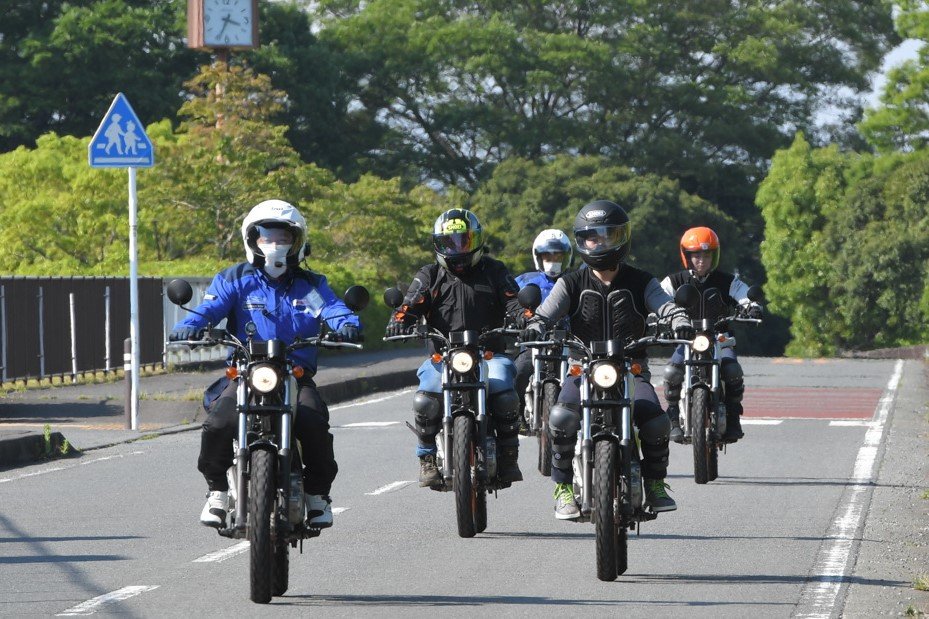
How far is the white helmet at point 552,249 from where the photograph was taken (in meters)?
14.9

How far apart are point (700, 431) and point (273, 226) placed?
221 inches

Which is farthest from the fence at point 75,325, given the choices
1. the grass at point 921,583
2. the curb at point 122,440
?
the grass at point 921,583

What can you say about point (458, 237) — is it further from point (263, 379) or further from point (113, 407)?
point (113, 407)

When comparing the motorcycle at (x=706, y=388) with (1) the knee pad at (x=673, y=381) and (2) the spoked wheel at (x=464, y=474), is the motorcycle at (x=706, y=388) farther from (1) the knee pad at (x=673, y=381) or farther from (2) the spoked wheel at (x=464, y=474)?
(2) the spoked wheel at (x=464, y=474)

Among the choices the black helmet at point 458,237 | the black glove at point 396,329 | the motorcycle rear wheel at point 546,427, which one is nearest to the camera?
the black glove at point 396,329

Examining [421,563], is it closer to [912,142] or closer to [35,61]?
[35,61]

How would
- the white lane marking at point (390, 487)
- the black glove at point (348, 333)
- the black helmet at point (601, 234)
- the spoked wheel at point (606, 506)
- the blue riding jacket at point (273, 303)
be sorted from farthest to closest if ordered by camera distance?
1. the white lane marking at point (390, 487)
2. the black helmet at point (601, 234)
3. the blue riding jacket at point (273, 303)
4. the spoked wheel at point (606, 506)
5. the black glove at point (348, 333)

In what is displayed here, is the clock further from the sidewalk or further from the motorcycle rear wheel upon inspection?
the motorcycle rear wheel

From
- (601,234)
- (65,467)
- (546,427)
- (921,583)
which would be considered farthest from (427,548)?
(65,467)

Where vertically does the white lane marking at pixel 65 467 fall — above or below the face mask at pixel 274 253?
below

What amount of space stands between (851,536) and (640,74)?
57633 mm

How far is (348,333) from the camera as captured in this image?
823cm

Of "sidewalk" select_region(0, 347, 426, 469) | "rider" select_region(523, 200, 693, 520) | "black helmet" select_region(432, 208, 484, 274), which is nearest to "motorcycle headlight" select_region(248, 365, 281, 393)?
"rider" select_region(523, 200, 693, 520)

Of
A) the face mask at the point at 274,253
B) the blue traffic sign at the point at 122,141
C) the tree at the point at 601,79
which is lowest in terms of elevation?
the face mask at the point at 274,253
